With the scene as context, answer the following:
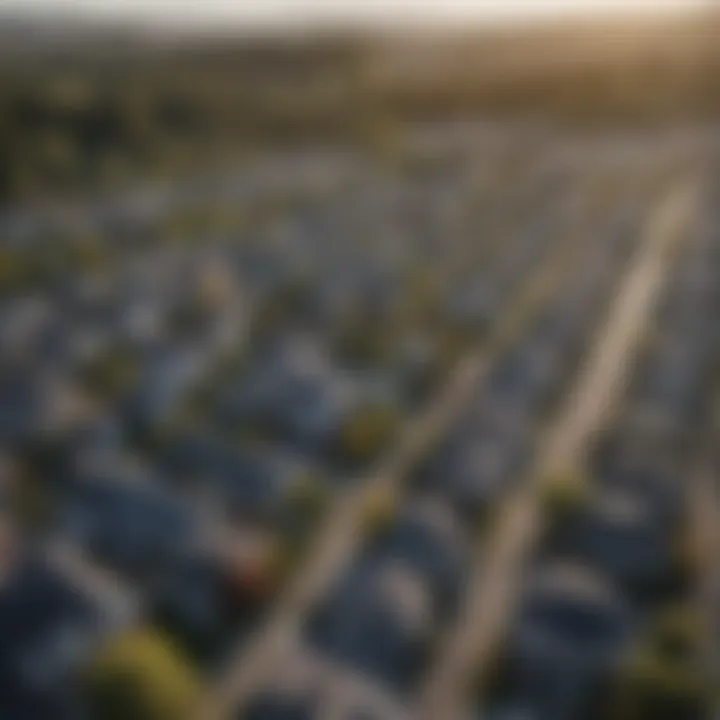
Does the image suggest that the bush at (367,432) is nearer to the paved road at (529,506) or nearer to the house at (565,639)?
the paved road at (529,506)

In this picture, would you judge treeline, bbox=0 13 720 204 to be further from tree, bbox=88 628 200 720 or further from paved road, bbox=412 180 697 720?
tree, bbox=88 628 200 720

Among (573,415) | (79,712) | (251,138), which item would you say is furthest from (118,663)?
(251,138)

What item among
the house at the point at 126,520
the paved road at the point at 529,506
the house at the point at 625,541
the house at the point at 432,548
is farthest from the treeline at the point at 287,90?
the house at the point at 625,541

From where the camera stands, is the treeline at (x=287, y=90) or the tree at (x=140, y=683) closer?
the tree at (x=140, y=683)

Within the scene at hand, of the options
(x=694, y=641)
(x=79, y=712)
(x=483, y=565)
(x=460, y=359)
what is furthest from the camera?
(x=460, y=359)

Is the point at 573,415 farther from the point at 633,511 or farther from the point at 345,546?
the point at 345,546

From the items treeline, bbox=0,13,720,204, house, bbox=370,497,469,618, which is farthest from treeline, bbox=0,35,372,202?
house, bbox=370,497,469,618

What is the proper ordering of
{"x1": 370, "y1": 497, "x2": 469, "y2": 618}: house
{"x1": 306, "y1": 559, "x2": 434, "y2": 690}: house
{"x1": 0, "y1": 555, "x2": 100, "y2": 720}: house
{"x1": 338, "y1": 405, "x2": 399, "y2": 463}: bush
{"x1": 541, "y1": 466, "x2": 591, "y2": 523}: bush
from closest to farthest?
1. {"x1": 0, "y1": 555, "x2": 100, "y2": 720}: house
2. {"x1": 306, "y1": 559, "x2": 434, "y2": 690}: house
3. {"x1": 370, "y1": 497, "x2": 469, "y2": 618}: house
4. {"x1": 541, "y1": 466, "x2": 591, "y2": 523}: bush
5. {"x1": 338, "y1": 405, "x2": 399, "y2": 463}: bush
